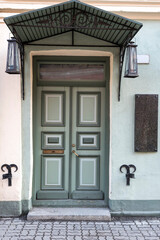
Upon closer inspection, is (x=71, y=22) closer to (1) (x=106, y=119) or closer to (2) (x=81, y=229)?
(1) (x=106, y=119)

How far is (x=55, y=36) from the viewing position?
475cm

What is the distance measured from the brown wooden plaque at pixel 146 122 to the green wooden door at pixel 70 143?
69 centimetres

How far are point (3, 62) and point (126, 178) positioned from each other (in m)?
3.13

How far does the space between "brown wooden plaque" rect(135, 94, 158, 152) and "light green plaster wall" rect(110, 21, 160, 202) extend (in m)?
0.09

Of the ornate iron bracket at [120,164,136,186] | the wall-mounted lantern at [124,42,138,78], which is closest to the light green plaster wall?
the ornate iron bracket at [120,164,136,186]

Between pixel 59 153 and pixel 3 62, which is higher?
pixel 3 62

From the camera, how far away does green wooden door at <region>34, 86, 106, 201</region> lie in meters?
5.06

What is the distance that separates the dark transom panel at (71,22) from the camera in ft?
12.2

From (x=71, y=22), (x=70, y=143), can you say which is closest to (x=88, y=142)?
(x=70, y=143)

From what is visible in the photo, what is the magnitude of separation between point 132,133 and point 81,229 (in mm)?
1926

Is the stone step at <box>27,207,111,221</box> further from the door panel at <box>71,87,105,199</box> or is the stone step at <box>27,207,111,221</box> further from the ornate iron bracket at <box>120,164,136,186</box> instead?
the ornate iron bracket at <box>120,164,136,186</box>

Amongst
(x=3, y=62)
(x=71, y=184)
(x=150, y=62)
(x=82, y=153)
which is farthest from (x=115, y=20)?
(x=71, y=184)

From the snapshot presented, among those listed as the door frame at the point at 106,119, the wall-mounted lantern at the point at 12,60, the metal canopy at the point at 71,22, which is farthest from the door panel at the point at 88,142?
the wall-mounted lantern at the point at 12,60

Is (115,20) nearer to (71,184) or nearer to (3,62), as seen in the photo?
(3,62)
